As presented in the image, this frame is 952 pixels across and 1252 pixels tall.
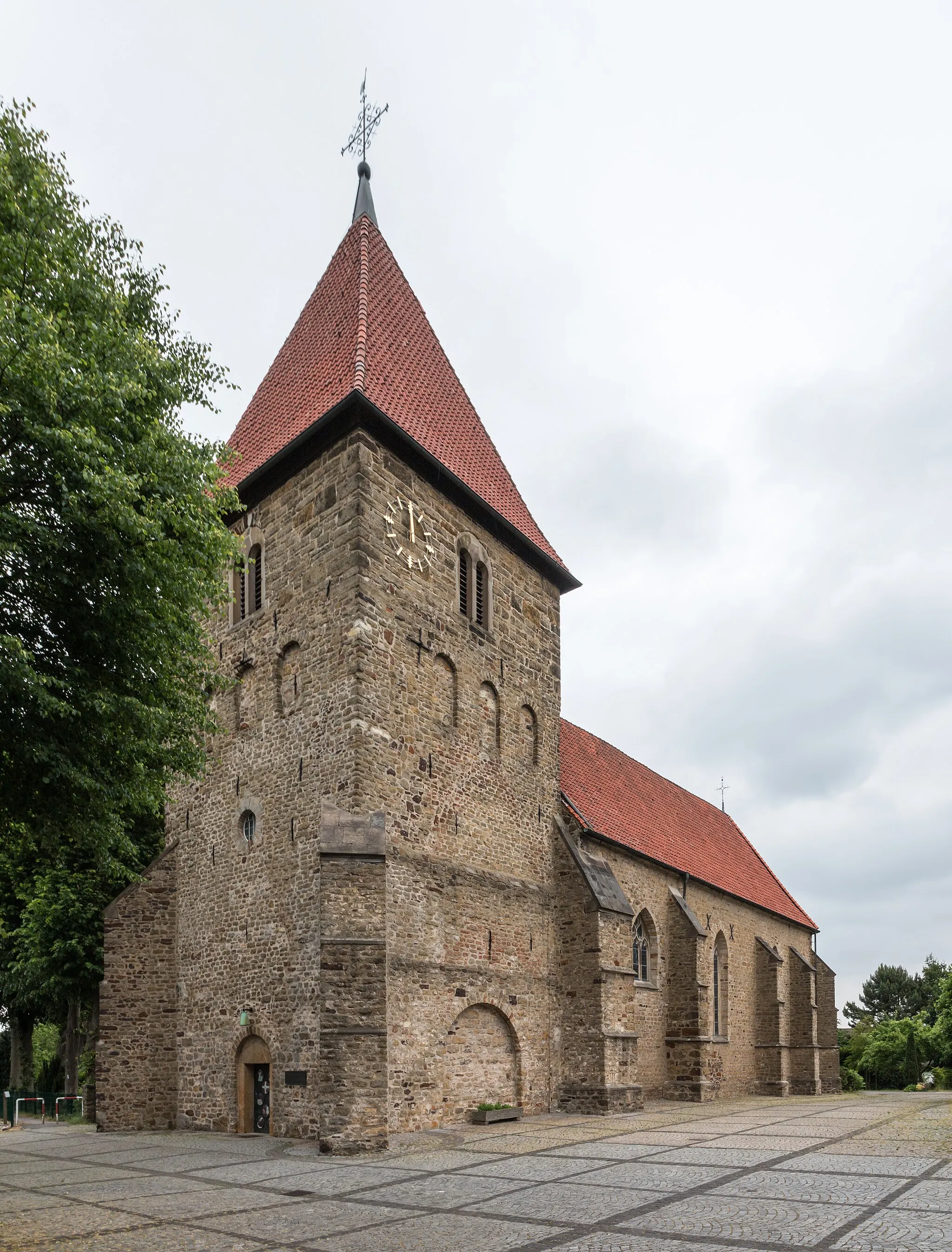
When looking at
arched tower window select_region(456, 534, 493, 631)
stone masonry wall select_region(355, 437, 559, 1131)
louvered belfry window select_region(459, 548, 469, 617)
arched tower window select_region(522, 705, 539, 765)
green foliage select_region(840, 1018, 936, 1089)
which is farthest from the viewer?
green foliage select_region(840, 1018, 936, 1089)

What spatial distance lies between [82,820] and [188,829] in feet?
23.0

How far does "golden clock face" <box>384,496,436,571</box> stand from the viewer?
17.8 m

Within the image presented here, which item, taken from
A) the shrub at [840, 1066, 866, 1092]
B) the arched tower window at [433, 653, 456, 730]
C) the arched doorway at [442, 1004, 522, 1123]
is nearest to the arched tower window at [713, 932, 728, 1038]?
the arched doorway at [442, 1004, 522, 1123]

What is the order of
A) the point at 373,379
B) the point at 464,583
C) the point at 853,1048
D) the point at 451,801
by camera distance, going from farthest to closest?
1. the point at 853,1048
2. the point at 464,583
3. the point at 373,379
4. the point at 451,801

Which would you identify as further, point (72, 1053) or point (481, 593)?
point (72, 1053)

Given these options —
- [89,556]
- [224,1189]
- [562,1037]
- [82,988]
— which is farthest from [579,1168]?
[82,988]

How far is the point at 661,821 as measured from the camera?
29250 millimetres

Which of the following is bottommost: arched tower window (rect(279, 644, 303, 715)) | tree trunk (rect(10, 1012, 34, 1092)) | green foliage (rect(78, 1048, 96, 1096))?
tree trunk (rect(10, 1012, 34, 1092))

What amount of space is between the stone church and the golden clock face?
73 mm

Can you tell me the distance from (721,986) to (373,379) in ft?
67.1

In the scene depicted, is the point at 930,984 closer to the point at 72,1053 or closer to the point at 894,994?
the point at 894,994

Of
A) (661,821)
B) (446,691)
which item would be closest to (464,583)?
(446,691)

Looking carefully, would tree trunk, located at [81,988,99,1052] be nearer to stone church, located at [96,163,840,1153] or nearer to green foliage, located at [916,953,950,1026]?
stone church, located at [96,163,840,1153]

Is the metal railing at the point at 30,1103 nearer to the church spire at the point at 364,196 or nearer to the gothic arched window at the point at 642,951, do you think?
the gothic arched window at the point at 642,951
